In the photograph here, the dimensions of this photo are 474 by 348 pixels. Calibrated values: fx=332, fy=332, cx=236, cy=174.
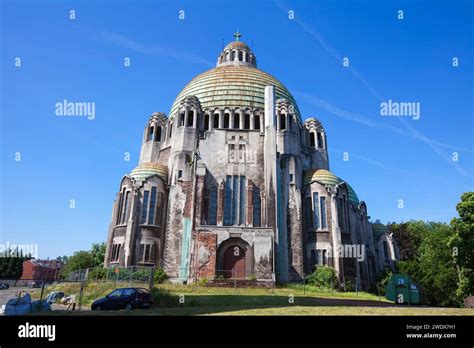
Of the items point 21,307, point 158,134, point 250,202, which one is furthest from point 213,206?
point 21,307

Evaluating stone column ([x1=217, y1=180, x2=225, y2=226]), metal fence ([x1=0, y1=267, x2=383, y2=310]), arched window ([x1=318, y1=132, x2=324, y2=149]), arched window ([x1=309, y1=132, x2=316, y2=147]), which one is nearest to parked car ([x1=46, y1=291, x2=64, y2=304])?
metal fence ([x1=0, y1=267, x2=383, y2=310])

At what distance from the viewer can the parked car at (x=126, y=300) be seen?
1699 centimetres

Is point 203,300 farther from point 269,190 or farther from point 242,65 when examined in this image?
point 242,65

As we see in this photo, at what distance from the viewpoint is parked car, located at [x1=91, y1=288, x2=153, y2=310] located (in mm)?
16989

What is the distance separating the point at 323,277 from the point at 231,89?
26768mm

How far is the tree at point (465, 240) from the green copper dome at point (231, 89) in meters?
25.8

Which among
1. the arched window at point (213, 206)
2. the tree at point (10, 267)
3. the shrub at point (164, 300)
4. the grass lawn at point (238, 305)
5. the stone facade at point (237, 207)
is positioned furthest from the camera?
the tree at point (10, 267)

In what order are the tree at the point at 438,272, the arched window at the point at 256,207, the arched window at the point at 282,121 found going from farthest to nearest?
the arched window at the point at 282,121, the arched window at the point at 256,207, the tree at the point at 438,272

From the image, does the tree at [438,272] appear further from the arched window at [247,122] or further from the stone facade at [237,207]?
the arched window at [247,122]

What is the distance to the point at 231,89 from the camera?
45188 millimetres

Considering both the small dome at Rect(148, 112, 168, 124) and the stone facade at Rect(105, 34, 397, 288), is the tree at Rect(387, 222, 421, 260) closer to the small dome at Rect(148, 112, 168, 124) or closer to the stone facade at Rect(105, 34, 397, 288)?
the stone facade at Rect(105, 34, 397, 288)

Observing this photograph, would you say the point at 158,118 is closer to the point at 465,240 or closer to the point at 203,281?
the point at 203,281

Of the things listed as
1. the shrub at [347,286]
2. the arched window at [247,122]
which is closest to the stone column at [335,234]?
the shrub at [347,286]
